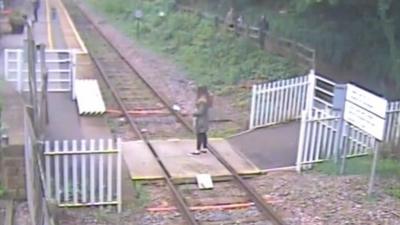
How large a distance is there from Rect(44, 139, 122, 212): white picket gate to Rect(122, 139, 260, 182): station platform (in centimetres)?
121

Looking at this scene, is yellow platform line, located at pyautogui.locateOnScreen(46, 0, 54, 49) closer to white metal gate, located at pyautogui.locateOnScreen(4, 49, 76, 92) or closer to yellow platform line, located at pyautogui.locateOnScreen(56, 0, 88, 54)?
yellow platform line, located at pyautogui.locateOnScreen(56, 0, 88, 54)

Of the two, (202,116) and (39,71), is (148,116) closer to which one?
(39,71)

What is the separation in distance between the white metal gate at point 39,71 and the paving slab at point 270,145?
14.5 feet

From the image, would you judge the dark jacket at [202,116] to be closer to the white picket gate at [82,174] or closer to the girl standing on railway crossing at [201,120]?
the girl standing on railway crossing at [201,120]

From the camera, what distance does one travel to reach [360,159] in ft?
39.6

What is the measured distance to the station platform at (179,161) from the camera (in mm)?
11398

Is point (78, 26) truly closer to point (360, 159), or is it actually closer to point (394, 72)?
point (394, 72)

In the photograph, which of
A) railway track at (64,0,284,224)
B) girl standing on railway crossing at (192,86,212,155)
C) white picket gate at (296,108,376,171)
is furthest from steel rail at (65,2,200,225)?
white picket gate at (296,108,376,171)

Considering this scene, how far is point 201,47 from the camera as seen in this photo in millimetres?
24781

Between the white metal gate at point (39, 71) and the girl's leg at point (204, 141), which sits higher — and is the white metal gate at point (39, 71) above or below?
above

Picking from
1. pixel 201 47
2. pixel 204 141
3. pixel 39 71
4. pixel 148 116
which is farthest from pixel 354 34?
pixel 201 47

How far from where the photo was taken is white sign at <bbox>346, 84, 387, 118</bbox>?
10.2 meters

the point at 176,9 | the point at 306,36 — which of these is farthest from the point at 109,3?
the point at 306,36

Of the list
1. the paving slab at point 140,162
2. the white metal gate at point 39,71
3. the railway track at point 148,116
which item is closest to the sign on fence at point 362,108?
the railway track at point 148,116
